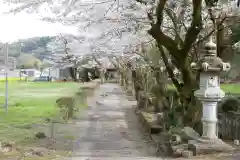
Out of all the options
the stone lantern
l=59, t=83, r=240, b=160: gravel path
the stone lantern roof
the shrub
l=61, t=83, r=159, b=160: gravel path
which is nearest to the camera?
the stone lantern

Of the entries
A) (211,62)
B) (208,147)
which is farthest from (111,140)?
(211,62)

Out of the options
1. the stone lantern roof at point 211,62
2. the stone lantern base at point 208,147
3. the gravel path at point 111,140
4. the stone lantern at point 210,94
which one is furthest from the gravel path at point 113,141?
the stone lantern roof at point 211,62

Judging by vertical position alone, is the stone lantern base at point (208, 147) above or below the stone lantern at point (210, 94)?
below

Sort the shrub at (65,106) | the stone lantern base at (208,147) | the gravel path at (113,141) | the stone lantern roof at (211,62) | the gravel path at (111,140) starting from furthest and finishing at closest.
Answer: the shrub at (65,106)
the gravel path at (111,140)
the gravel path at (113,141)
the stone lantern roof at (211,62)
the stone lantern base at (208,147)

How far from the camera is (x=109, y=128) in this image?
1617 centimetres

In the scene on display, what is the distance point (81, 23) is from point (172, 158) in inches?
334

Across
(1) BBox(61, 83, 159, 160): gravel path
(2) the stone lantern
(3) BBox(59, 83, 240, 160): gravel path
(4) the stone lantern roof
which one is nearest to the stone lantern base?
(2) the stone lantern

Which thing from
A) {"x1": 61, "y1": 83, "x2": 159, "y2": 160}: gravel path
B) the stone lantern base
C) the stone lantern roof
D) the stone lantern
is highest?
the stone lantern roof

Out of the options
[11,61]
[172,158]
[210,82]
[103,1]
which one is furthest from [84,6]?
[11,61]

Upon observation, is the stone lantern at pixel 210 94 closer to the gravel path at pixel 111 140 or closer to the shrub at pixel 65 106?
the gravel path at pixel 111 140

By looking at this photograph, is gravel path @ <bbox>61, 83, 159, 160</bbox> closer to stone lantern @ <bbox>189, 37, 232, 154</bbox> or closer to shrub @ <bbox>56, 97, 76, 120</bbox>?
shrub @ <bbox>56, 97, 76, 120</bbox>

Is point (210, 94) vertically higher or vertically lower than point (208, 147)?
higher

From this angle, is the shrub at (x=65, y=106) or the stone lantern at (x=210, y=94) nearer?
the stone lantern at (x=210, y=94)

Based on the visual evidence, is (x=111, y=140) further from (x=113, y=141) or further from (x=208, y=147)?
(x=208, y=147)
